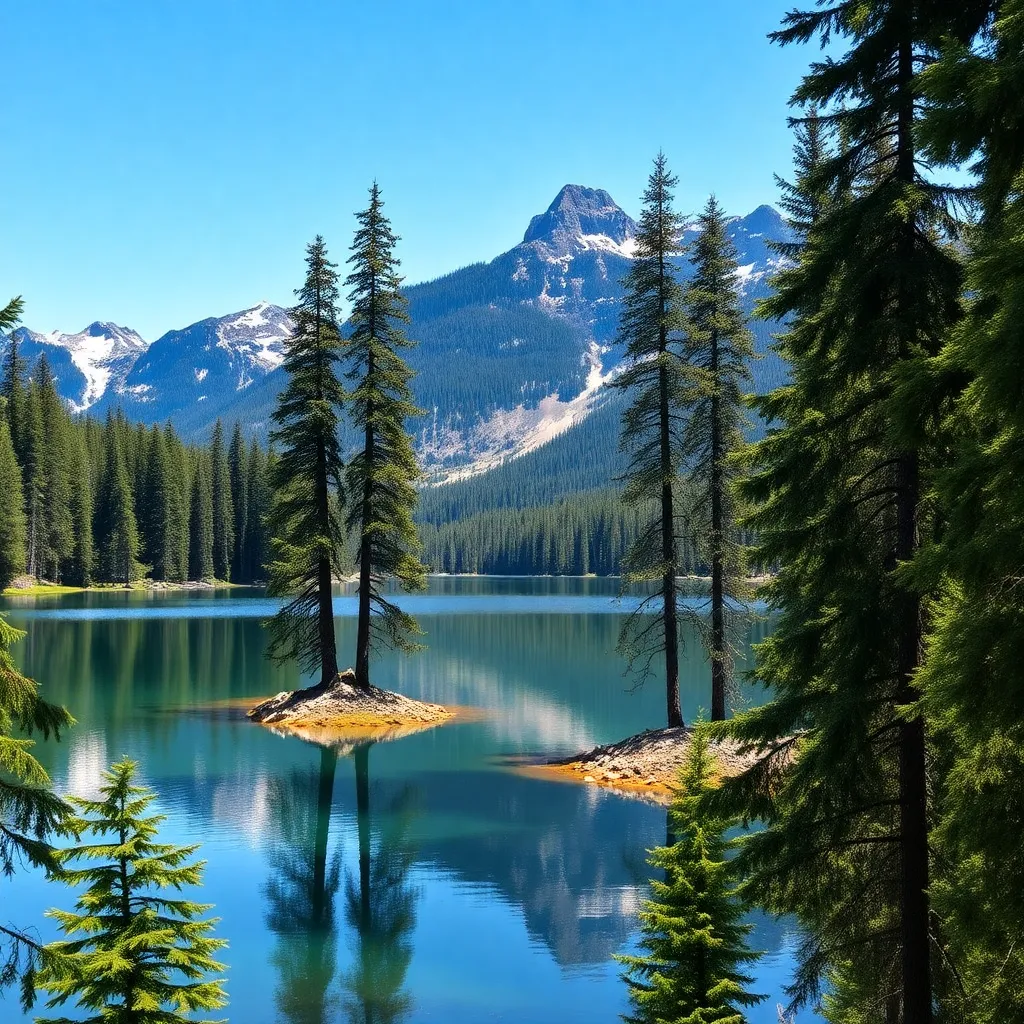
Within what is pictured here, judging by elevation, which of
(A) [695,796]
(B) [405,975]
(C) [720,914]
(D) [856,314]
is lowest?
(B) [405,975]

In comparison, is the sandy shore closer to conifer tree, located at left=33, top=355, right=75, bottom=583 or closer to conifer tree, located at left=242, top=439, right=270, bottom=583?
conifer tree, located at left=33, top=355, right=75, bottom=583

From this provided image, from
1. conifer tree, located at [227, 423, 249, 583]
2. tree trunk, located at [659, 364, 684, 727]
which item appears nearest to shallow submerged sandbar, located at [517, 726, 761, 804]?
tree trunk, located at [659, 364, 684, 727]

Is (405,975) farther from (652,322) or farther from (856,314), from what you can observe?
(652,322)

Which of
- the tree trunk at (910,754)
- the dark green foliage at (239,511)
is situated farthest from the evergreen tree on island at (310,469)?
the dark green foliage at (239,511)

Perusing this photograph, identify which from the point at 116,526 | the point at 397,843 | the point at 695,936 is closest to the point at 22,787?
the point at 695,936

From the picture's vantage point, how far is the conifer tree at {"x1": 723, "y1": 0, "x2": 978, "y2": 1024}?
9094mm

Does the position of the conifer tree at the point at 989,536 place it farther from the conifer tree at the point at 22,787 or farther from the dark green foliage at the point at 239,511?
the dark green foliage at the point at 239,511

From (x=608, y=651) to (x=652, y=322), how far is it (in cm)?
3442

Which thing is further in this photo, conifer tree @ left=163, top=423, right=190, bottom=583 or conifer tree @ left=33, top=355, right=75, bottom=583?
conifer tree @ left=163, top=423, right=190, bottom=583

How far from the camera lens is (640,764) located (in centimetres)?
2762

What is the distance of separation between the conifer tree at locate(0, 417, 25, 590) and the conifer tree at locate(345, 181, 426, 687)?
5270 cm

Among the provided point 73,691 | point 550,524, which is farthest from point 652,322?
point 550,524

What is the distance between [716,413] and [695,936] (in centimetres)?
2015

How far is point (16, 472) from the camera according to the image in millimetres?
81375
